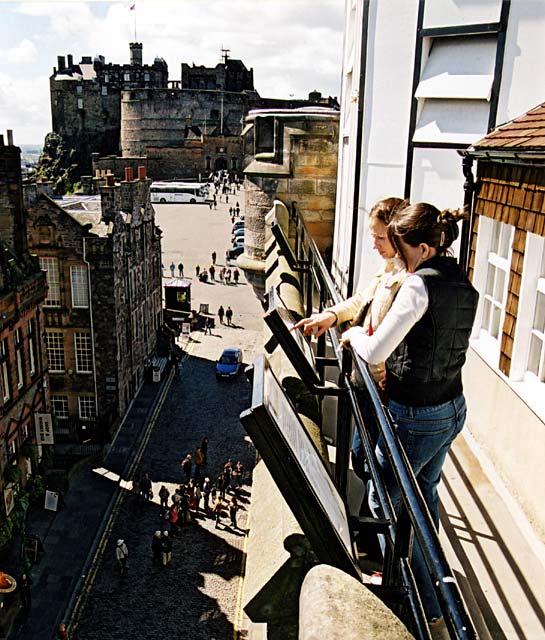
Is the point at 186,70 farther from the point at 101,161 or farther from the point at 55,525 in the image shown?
the point at 55,525

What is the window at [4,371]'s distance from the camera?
18781mm

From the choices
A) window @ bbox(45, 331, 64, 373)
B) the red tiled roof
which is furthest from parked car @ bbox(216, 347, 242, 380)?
the red tiled roof

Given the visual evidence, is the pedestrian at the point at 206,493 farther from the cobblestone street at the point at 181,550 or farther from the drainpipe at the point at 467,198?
the drainpipe at the point at 467,198

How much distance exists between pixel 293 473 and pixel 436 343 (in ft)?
4.20

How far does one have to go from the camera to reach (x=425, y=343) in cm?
319

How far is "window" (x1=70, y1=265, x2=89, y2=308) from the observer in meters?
25.2

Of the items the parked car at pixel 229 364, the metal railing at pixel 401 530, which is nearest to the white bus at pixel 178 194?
the parked car at pixel 229 364

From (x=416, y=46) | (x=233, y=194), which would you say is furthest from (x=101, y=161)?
(x=416, y=46)

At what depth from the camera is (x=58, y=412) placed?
26828mm

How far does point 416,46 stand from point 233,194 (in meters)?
69.7

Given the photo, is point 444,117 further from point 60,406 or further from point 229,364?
point 229,364

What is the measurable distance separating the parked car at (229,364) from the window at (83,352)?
6918 millimetres

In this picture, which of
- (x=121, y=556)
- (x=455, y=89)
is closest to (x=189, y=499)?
(x=121, y=556)

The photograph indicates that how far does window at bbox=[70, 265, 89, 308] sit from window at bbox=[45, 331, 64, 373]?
4.65 feet
